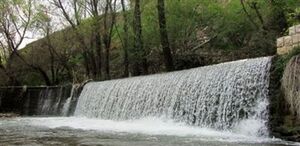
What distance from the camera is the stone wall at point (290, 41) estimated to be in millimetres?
12094

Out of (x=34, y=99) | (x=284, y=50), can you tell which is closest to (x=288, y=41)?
(x=284, y=50)

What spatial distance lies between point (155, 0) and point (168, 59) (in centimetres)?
382

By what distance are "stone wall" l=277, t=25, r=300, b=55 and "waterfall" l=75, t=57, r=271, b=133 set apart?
54 centimetres

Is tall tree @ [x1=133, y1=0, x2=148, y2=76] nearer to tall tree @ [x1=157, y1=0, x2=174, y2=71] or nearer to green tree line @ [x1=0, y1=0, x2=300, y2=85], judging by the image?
green tree line @ [x1=0, y1=0, x2=300, y2=85]

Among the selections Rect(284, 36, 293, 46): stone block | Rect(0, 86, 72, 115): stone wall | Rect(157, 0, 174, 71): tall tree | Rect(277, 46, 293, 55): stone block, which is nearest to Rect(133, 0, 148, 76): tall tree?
Rect(157, 0, 174, 71): tall tree

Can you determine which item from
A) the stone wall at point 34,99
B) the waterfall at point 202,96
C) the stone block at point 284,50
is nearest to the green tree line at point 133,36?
the stone wall at point 34,99

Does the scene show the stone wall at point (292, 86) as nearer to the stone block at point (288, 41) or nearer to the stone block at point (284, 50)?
the stone block at point (284, 50)

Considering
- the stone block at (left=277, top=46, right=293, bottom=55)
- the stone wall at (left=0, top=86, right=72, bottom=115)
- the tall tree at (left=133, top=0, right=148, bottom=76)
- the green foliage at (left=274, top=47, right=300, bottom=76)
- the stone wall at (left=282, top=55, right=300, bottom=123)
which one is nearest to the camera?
the stone wall at (left=282, top=55, right=300, bottom=123)

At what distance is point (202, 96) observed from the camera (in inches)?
555

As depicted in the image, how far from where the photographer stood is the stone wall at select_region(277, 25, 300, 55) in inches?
476

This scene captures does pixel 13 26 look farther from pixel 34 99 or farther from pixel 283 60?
pixel 283 60

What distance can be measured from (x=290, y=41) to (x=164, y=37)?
11.5m

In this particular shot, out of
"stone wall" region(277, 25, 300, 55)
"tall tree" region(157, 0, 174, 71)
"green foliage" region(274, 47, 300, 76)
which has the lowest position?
"green foliage" region(274, 47, 300, 76)

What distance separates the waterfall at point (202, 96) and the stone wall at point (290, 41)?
0.54 meters
